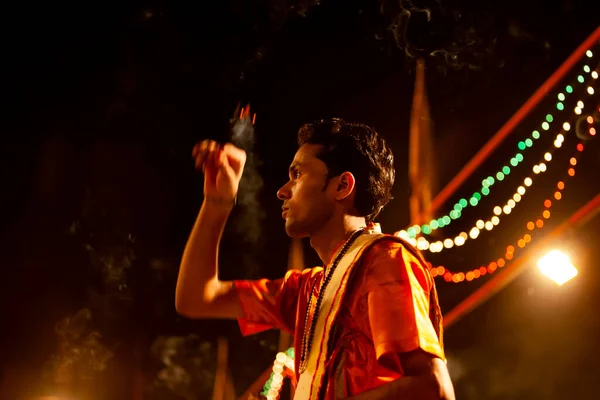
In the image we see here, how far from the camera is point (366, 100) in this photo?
4992mm

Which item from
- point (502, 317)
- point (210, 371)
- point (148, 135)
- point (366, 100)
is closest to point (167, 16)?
point (148, 135)

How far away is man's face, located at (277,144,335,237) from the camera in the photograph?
2012mm

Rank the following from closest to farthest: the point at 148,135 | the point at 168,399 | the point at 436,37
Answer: the point at 436,37 < the point at 148,135 < the point at 168,399

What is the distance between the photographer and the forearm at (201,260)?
2.14 meters

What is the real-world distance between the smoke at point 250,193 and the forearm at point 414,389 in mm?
3570

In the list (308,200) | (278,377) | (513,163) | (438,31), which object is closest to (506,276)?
(513,163)

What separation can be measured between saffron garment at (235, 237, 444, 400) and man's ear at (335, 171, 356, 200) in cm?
40

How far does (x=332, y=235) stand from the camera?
6.65 feet

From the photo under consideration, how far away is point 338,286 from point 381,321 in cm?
29

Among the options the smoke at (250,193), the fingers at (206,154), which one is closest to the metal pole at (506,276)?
the smoke at (250,193)

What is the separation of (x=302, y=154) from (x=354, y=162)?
196mm

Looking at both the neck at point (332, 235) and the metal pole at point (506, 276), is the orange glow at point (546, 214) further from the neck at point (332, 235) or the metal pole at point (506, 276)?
the neck at point (332, 235)

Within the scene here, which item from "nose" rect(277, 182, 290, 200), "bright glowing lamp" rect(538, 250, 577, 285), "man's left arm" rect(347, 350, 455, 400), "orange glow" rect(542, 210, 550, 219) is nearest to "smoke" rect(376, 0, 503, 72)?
"orange glow" rect(542, 210, 550, 219)

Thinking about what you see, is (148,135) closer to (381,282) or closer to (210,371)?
(210,371)
